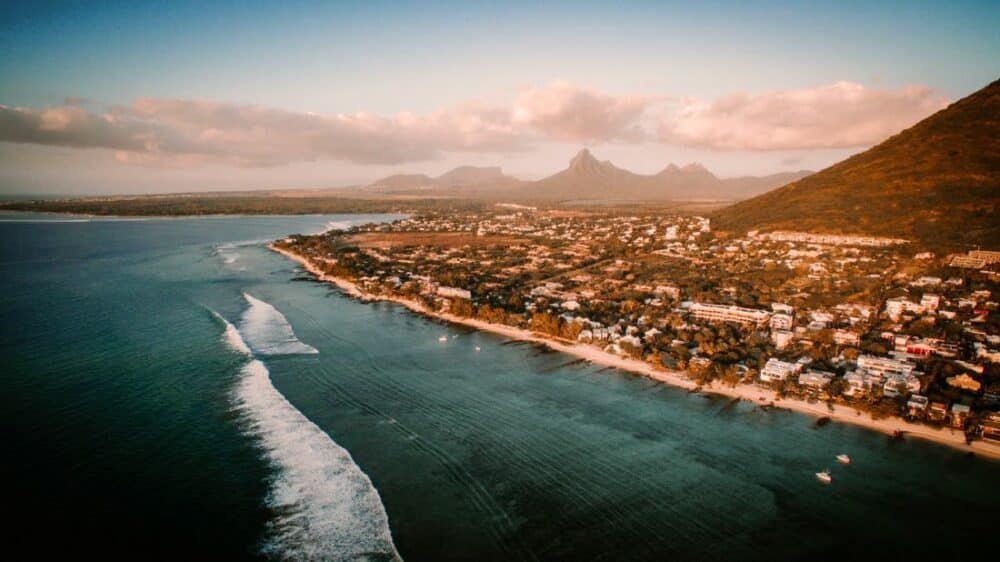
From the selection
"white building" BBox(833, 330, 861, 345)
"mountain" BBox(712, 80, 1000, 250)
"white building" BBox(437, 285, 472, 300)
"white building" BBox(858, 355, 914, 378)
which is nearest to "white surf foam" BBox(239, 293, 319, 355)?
"white building" BBox(437, 285, 472, 300)

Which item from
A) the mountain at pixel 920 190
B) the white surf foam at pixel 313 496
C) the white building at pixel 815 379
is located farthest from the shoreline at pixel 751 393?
the mountain at pixel 920 190

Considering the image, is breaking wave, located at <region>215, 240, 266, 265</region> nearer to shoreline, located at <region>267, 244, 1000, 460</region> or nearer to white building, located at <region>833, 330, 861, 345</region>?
shoreline, located at <region>267, 244, 1000, 460</region>

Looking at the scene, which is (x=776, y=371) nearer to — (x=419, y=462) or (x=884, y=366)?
(x=884, y=366)

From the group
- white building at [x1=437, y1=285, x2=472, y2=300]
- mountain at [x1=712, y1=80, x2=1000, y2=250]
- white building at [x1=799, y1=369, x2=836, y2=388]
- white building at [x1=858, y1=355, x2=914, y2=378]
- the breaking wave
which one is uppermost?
mountain at [x1=712, y1=80, x2=1000, y2=250]

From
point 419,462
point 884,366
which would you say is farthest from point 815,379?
point 419,462

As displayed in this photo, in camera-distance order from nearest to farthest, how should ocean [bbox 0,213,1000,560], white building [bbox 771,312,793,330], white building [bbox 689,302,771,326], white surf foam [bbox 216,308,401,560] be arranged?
white surf foam [bbox 216,308,401,560]
ocean [bbox 0,213,1000,560]
white building [bbox 771,312,793,330]
white building [bbox 689,302,771,326]
